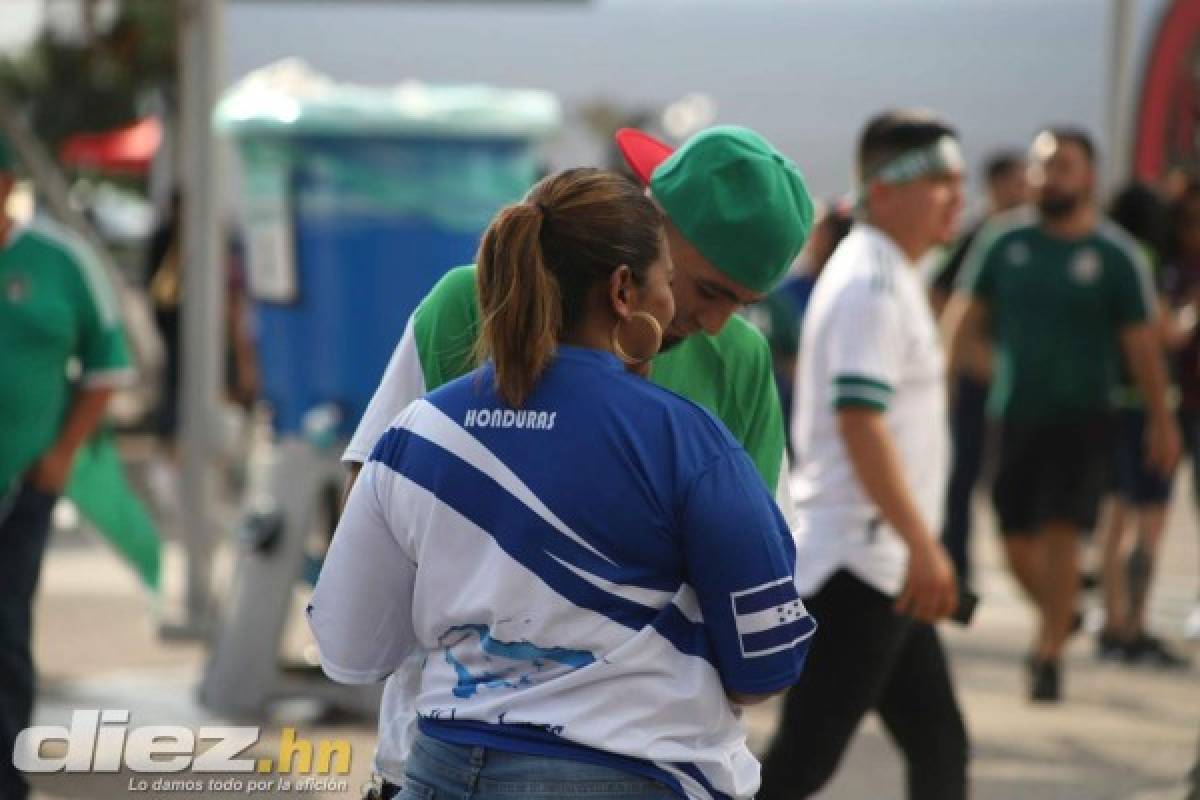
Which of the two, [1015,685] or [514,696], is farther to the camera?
[1015,685]

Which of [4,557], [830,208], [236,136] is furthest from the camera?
[830,208]

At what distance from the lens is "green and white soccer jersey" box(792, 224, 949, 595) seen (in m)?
5.05

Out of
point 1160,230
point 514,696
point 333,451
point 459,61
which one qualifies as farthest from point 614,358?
point 459,61

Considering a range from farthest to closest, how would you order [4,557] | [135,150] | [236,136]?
[135,150]
[236,136]
[4,557]

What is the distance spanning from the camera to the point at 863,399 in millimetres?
5023

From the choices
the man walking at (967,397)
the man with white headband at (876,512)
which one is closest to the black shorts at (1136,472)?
the man walking at (967,397)

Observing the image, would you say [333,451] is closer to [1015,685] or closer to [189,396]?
[189,396]

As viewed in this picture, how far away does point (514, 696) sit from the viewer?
2.97 m

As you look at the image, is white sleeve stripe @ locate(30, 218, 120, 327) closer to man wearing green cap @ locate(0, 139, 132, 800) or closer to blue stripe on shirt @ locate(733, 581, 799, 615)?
man wearing green cap @ locate(0, 139, 132, 800)

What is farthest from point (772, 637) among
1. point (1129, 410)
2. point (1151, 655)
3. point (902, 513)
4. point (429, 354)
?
point (1129, 410)

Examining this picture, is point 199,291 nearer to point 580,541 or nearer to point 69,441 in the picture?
point 69,441

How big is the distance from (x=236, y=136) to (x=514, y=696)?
4.93 meters

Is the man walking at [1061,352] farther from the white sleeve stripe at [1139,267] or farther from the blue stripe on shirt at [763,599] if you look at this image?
the blue stripe on shirt at [763,599]

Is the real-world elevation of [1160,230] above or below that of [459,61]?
above
